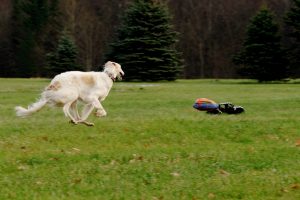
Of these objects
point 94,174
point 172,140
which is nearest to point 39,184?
point 94,174

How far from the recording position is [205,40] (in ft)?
258

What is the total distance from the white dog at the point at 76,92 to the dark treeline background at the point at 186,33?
60.9 meters

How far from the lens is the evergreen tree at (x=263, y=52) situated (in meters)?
47.8

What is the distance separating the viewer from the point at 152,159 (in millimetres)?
9867

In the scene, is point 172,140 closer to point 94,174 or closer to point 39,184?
point 94,174

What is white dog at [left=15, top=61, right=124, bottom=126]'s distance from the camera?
1309 centimetres

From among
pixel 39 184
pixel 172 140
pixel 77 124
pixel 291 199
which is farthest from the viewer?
pixel 77 124

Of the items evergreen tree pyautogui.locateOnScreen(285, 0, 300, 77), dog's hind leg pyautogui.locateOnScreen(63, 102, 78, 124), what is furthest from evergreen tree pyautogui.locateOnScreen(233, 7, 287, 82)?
dog's hind leg pyautogui.locateOnScreen(63, 102, 78, 124)

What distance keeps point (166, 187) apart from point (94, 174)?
126 cm

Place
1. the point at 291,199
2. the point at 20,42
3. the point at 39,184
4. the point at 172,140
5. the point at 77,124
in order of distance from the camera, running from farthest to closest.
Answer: the point at 20,42, the point at 77,124, the point at 172,140, the point at 39,184, the point at 291,199

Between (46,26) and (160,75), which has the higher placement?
(46,26)

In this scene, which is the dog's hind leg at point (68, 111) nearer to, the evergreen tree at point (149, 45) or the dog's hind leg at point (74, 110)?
the dog's hind leg at point (74, 110)

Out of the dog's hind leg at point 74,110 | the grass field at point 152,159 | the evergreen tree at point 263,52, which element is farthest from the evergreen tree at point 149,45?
the dog's hind leg at point 74,110

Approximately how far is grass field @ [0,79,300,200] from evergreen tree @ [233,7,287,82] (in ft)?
111
